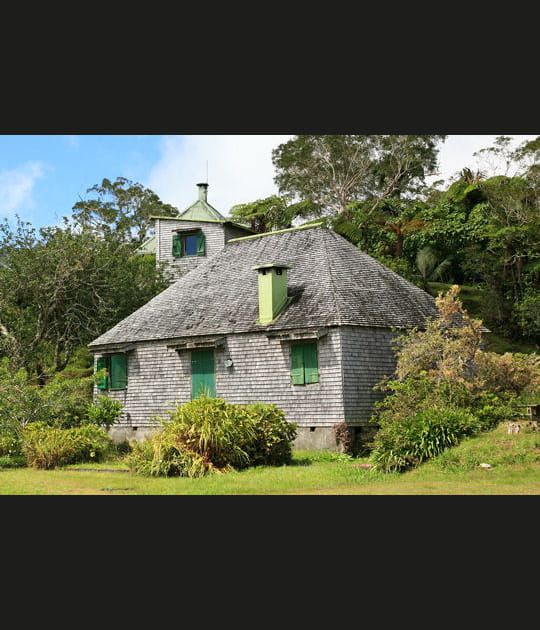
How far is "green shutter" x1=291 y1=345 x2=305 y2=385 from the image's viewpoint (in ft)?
63.1

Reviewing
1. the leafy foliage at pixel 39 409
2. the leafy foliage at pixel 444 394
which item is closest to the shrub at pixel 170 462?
the leafy foliage at pixel 444 394

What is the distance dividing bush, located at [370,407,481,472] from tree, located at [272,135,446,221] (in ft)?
94.8

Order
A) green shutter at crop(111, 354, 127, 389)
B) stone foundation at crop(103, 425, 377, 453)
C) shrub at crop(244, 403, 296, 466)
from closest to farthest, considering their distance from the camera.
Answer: shrub at crop(244, 403, 296, 466) < stone foundation at crop(103, 425, 377, 453) < green shutter at crop(111, 354, 127, 389)

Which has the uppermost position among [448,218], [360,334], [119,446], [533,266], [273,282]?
[448,218]

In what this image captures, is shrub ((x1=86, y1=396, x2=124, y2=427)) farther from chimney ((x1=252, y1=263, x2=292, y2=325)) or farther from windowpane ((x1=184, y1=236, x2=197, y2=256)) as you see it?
windowpane ((x1=184, y1=236, x2=197, y2=256))

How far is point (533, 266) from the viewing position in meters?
31.1

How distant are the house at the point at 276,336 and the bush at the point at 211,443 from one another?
313 cm

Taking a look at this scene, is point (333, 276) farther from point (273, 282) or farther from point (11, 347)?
point (11, 347)

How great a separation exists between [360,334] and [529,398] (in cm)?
469

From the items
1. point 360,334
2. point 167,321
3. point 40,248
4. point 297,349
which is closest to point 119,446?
point 167,321

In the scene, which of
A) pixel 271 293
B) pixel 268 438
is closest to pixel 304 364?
pixel 271 293

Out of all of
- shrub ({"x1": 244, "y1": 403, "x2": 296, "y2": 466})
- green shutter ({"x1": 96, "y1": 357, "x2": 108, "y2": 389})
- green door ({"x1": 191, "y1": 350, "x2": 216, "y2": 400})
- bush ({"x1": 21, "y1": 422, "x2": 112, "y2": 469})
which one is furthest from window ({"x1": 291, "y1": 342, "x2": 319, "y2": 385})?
green shutter ({"x1": 96, "y1": 357, "x2": 108, "y2": 389})

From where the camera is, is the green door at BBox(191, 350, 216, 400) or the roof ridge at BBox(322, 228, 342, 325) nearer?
the roof ridge at BBox(322, 228, 342, 325)

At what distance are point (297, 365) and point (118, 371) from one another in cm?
696
